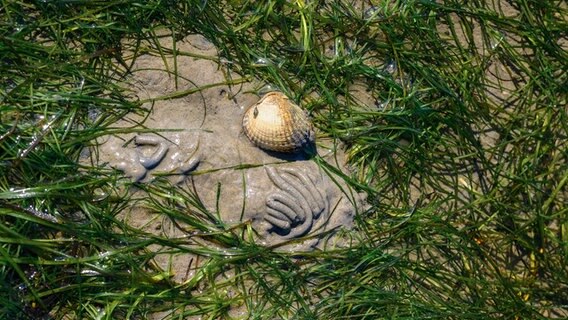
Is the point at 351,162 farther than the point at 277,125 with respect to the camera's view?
Yes

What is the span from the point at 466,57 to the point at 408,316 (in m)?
1.47

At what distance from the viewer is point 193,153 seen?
3.58 m

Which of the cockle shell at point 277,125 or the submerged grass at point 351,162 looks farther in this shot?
the cockle shell at point 277,125

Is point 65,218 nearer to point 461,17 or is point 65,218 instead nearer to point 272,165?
point 272,165

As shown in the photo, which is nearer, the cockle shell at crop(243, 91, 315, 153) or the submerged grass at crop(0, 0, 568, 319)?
the submerged grass at crop(0, 0, 568, 319)

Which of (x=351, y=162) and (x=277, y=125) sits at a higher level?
(x=277, y=125)

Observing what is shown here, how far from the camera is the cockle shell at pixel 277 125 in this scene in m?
3.53

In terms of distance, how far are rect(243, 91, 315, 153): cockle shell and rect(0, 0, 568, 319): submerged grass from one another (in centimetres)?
15

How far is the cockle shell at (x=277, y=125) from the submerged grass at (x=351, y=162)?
154mm

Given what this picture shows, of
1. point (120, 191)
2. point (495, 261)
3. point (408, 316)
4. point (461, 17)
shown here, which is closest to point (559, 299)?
point (495, 261)

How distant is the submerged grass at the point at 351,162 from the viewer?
3420 millimetres

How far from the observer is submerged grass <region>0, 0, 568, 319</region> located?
11.2 feet

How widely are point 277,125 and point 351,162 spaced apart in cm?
49

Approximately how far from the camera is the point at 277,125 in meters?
3.53
